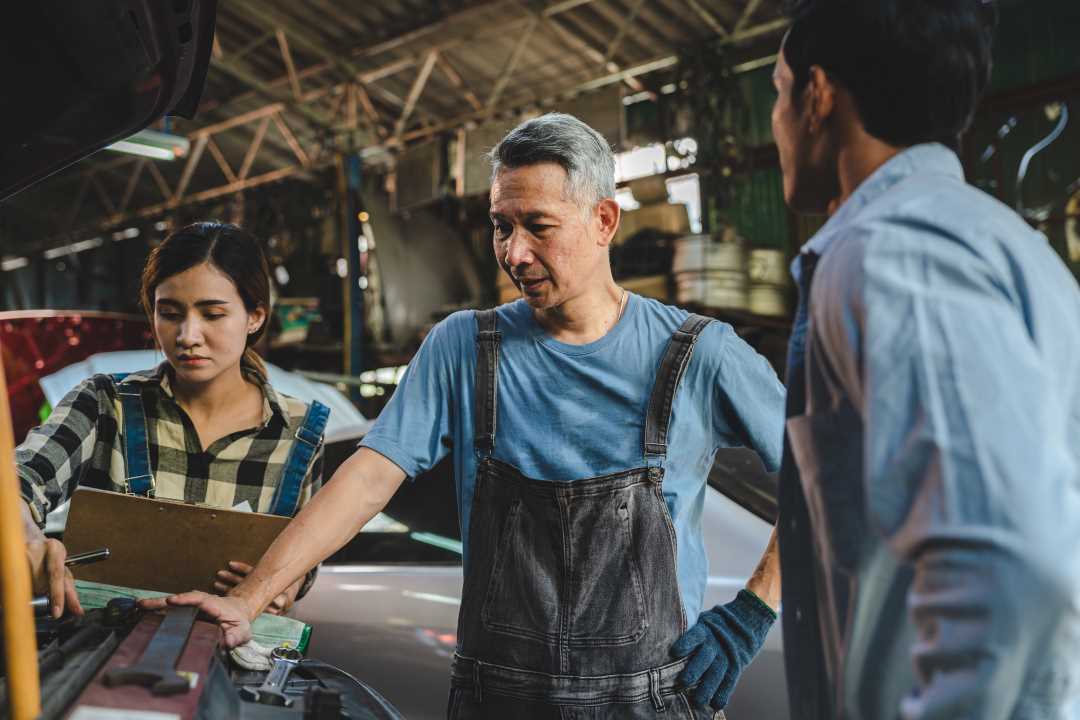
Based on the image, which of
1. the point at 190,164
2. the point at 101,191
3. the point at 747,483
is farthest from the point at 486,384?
the point at 101,191

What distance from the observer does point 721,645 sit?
1509mm

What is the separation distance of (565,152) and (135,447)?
104 cm

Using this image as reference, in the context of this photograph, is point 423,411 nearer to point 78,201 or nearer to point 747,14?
point 747,14

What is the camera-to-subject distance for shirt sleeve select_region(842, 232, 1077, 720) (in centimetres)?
73

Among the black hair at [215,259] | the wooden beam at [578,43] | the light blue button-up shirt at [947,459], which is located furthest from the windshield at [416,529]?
the wooden beam at [578,43]

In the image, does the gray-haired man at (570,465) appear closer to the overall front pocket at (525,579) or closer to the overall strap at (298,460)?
the overall front pocket at (525,579)

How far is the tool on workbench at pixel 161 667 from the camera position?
0.86m

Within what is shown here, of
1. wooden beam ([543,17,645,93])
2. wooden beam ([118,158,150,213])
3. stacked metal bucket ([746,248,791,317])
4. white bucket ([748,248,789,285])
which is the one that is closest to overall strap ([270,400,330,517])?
stacked metal bucket ([746,248,791,317])

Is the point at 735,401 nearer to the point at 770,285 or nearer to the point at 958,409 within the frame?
the point at 958,409

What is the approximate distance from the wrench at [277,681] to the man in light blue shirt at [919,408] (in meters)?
0.64

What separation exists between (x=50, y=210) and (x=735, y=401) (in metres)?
17.1

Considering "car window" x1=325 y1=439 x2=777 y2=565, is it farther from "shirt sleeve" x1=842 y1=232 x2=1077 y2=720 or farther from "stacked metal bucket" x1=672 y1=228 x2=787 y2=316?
"stacked metal bucket" x1=672 y1=228 x2=787 y2=316

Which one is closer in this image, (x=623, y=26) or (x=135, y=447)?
(x=135, y=447)

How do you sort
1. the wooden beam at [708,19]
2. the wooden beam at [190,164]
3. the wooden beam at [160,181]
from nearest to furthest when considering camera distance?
the wooden beam at [708,19], the wooden beam at [190,164], the wooden beam at [160,181]
